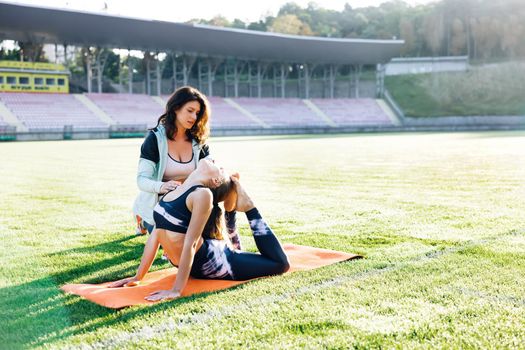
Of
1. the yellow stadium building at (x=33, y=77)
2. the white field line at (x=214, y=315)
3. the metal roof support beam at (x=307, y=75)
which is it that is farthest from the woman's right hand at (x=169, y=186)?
the metal roof support beam at (x=307, y=75)

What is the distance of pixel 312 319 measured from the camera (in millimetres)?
3465

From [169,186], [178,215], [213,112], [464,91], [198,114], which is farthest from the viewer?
[464,91]

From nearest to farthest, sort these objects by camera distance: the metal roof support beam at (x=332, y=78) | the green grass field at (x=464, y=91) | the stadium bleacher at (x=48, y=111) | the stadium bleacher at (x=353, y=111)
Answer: the stadium bleacher at (x=48, y=111), the stadium bleacher at (x=353, y=111), the green grass field at (x=464, y=91), the metal roof support beam at (x=332, y=78)

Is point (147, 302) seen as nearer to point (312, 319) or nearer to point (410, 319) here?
point (312, 319)

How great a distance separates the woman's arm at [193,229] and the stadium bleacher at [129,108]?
40.8 m

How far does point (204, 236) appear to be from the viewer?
4.45m

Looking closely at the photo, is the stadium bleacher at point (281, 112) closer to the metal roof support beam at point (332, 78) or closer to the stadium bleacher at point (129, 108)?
the metal roof support beam at point (332, 78)

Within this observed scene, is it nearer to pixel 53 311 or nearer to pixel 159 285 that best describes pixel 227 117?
pixel 159 285

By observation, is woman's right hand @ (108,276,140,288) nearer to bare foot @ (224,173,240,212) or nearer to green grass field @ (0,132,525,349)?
green grass field @ (0,132,525,349)

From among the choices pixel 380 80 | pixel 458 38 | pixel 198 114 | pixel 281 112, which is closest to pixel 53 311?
pixel 198 114

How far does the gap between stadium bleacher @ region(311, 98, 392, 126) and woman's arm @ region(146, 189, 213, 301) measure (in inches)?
2115

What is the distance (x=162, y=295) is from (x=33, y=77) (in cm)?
4720

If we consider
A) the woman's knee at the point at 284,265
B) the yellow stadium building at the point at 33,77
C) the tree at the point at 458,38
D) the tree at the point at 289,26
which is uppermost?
the tree at the point at 289,26

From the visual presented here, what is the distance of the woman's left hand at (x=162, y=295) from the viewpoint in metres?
3.97
